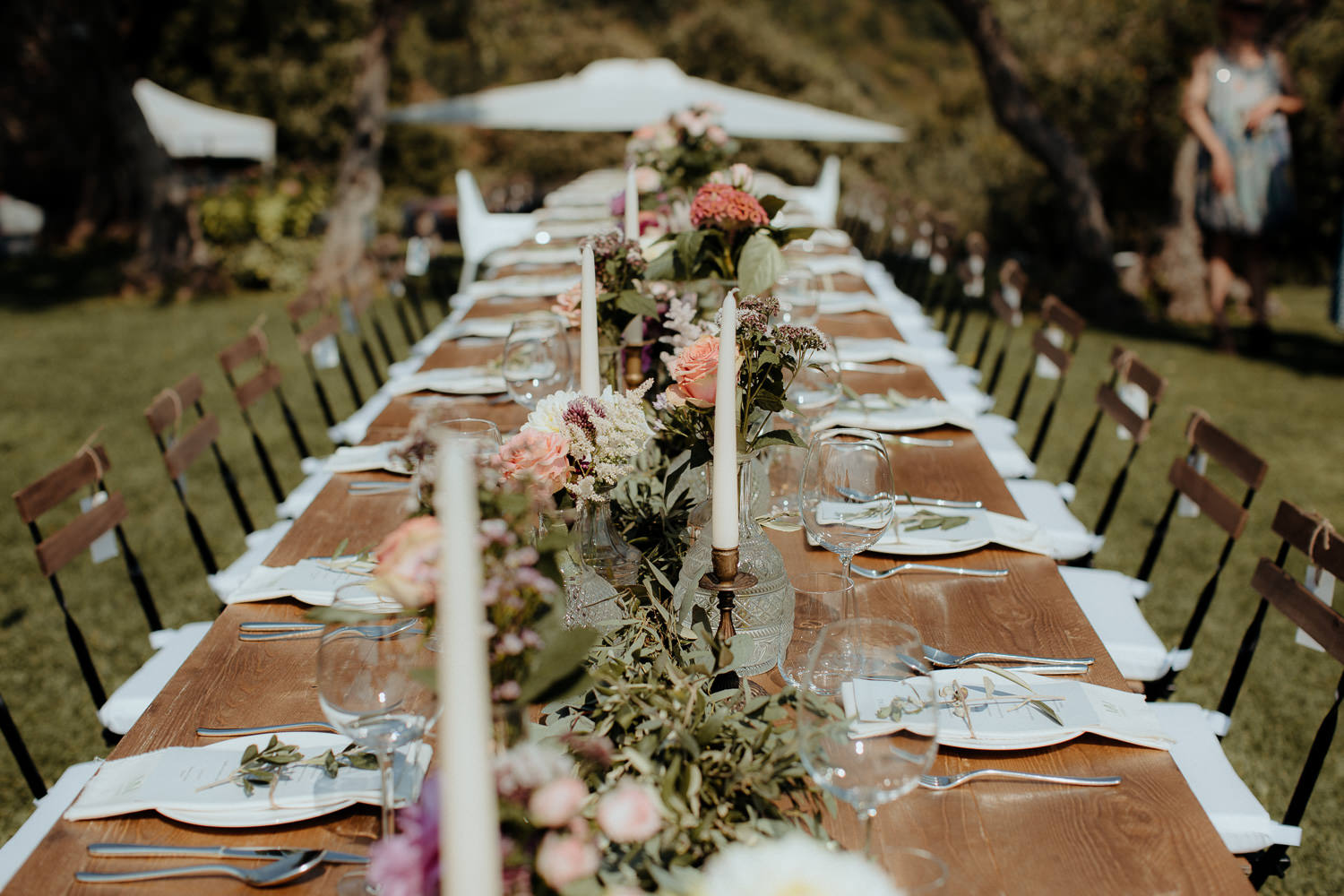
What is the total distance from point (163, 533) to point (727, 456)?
375cm

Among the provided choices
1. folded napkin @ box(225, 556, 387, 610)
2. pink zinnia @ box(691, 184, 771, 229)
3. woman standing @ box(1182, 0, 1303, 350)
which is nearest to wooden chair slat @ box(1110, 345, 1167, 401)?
pink zinnia @ box(691, 184, 771, 229)

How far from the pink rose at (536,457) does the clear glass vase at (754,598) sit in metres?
0.28

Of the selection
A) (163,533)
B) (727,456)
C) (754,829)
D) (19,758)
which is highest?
(727,456)

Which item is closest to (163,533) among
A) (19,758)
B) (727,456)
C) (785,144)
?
(19,758)

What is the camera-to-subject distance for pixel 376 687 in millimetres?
1088

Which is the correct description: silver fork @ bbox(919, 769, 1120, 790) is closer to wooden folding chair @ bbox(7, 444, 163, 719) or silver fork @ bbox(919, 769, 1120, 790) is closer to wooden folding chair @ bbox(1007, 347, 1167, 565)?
wooden folding chair @ bbox(1007, 347, 1167, 565)

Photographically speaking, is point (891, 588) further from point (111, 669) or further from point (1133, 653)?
point (111, 669)

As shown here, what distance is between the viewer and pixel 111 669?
3.22m

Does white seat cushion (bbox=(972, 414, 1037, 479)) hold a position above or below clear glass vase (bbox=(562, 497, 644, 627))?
below

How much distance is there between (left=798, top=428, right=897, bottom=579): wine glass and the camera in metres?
1.50

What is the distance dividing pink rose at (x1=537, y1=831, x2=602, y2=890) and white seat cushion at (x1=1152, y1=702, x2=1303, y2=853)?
1123mm

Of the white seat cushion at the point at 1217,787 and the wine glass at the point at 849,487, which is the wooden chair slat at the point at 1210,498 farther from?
the wine glass at the point at 849,487

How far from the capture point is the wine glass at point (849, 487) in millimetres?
1502

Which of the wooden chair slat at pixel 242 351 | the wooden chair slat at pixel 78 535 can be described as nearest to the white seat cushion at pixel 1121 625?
the wooden chair slat at pixel 78 535
